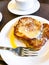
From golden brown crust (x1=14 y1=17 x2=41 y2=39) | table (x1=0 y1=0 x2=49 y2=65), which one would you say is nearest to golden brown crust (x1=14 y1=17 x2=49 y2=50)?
golden brown crust (x1=14 y1=17 x2=41 y2=39)

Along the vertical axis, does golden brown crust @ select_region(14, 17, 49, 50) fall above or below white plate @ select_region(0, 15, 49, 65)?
above

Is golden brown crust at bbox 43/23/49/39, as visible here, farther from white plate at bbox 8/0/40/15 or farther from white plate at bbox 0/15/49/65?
white plate at bbox 8/0/40/15

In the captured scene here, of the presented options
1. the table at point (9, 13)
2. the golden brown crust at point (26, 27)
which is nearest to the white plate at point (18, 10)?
the table at point (9, 13)

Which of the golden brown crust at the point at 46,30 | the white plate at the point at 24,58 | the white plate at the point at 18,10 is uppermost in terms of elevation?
the white plate at the point at 18,10

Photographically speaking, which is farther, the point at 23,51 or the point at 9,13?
the point at 9,13

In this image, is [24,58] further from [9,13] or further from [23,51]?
[9,13]

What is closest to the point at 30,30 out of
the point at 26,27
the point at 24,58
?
the point at 26,27

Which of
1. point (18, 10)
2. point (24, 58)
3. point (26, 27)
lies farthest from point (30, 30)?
point (18, 10)

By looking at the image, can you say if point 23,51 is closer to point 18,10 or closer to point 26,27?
point 26,27

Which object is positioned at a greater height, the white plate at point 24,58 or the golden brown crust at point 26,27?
the golden brown crust at point 26,27

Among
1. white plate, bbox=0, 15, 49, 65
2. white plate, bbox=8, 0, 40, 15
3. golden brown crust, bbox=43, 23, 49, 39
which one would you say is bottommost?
white plate, bbox=0, 15, 49, 65

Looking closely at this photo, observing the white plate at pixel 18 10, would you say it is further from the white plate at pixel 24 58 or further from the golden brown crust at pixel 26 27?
the white plate at pixel 24 58
